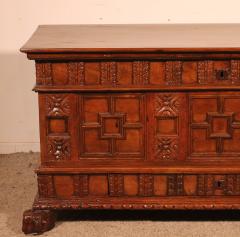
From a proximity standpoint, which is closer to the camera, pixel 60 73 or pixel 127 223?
pixel 60 73

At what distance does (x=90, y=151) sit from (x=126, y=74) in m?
0.27

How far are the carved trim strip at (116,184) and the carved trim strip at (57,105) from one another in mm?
248

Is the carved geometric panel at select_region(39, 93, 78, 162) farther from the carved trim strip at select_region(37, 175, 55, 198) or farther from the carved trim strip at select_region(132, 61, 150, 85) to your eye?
Result: the carved trim strip at select_region(132, 61, 150, 85)

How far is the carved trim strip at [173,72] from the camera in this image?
75.9 inches

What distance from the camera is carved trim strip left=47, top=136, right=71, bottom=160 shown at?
198cm

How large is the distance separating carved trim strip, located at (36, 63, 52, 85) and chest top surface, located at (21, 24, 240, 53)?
0.19 ft

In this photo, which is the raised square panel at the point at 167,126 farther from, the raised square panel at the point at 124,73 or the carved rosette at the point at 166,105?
the raised square panel at the point at 124,73

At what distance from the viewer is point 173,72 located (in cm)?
193

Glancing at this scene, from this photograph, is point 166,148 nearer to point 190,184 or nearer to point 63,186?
point 190,184

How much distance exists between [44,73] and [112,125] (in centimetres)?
26

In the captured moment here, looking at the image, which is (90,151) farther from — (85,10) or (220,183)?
(85,10)

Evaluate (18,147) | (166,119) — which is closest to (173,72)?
(166,119)

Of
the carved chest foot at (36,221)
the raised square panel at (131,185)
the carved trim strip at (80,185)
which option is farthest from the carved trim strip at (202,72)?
the carved chest foot at (36,221)

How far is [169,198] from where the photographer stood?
2.02 m
